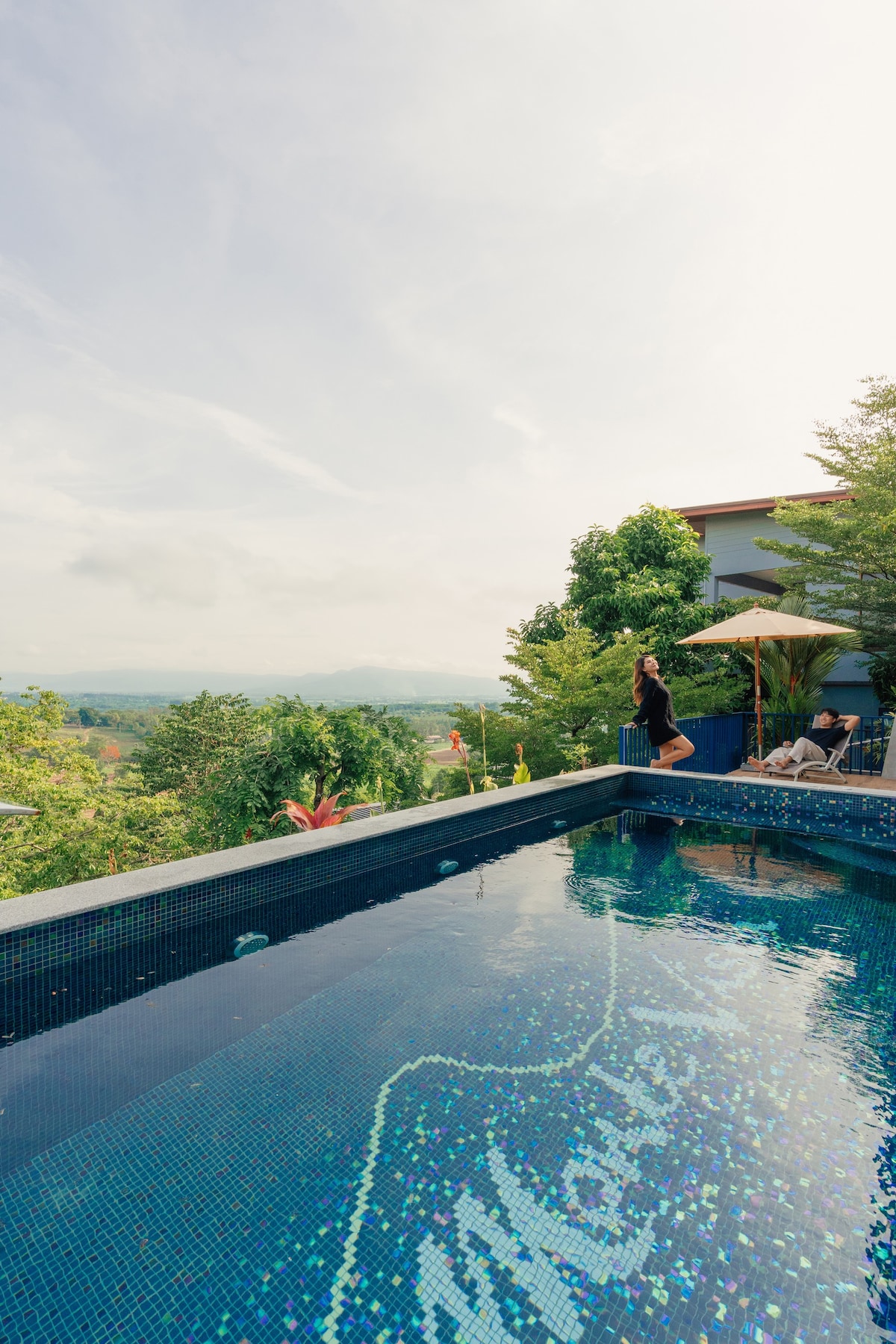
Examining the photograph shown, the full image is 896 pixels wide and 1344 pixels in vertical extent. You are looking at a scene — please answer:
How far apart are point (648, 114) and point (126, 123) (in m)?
10.7

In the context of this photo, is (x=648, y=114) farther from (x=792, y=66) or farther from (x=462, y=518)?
(x=462, y=518)

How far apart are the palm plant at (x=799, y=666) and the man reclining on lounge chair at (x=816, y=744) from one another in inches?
92.7

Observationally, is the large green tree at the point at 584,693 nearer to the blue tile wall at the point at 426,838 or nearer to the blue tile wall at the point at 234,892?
the blue tile wall at the point at 426,838

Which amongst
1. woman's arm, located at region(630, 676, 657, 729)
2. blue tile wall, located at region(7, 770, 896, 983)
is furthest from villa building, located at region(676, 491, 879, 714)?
blue tile wall, located at region(7, 770, 896, 983)

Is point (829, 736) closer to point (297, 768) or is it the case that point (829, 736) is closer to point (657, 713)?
point (657, 713)

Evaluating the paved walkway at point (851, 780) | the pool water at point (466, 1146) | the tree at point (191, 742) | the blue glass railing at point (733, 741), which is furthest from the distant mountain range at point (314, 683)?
the pool water at point (466, 1146)

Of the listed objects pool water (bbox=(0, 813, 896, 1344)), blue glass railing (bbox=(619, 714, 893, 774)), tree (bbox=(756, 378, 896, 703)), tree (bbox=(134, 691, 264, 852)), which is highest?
tree (bbox=(756, 378, 896, 703))

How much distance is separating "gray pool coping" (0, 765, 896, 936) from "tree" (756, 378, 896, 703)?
5.75m

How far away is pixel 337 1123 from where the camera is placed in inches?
90.2

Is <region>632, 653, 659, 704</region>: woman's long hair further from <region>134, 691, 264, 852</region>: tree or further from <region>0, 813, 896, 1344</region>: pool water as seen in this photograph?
<region>134, 691, 264, 852</region>: tree

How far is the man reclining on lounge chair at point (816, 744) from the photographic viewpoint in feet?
25.4

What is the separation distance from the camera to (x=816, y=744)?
26.1 feet

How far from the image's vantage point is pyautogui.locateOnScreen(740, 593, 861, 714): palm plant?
34.4ft

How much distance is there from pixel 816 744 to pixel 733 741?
1.19 m
